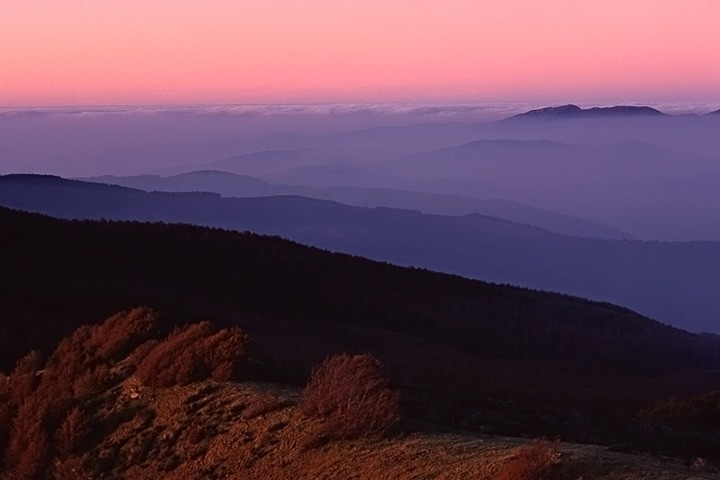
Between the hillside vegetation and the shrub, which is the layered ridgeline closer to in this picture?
the hillside vegetation

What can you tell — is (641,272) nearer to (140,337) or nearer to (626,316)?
(626,316)

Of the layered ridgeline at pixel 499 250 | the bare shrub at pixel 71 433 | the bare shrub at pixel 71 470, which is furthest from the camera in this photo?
the layered ridgeline at pixel 499 250

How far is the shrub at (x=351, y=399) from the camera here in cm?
874

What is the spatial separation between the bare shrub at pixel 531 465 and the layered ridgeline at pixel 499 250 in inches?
5258

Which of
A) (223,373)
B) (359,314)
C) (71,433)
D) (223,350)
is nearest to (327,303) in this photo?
(359,314)

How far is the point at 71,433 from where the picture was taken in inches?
404

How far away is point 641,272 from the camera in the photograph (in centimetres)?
16975

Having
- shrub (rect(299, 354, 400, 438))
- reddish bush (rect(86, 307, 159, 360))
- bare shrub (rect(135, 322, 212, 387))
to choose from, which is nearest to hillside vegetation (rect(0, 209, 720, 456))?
reddish bush (rect(86, 307, 159, 360))

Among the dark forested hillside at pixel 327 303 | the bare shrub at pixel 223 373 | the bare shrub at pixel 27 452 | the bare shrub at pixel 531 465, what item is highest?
the bare shrub at pixel 531 465

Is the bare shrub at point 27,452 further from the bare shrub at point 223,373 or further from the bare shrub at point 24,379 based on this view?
the bare shrub at point 223,373

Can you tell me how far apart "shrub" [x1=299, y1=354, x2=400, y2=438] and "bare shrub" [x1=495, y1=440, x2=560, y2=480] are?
1812 millimetres

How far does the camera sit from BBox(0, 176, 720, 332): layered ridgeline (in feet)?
501

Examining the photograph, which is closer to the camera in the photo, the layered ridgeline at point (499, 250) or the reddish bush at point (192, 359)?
the reddish bush at point (192, 359)

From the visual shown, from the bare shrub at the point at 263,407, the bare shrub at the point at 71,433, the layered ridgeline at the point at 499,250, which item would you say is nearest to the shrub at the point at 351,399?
the bare shrub at the point at 263,407
